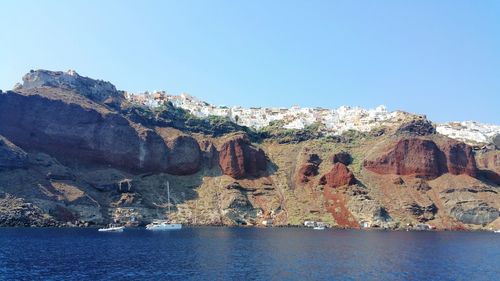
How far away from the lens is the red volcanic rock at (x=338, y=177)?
182375 millimetres

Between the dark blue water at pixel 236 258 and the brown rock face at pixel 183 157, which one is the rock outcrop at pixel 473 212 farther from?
the brown rock face at pixel 183 157

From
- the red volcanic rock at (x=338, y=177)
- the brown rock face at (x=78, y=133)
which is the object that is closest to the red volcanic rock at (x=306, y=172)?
the red volcanic rock at (x=338, y=177)

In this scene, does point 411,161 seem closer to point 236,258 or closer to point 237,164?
point 237,164

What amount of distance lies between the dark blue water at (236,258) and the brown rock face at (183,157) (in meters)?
71.3

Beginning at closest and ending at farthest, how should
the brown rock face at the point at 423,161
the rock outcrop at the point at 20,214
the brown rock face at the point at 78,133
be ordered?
the rock outcrop at the point at 20,214, the brown rock face at the point at 78,133, the brown rock face at the point at 423,161

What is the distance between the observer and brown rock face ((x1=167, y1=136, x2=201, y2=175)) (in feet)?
Answer: 627

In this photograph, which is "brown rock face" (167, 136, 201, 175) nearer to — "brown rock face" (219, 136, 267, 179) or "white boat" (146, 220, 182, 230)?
"brown rock face" (219, 136, 267, 179)

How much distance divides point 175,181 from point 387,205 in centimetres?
7557

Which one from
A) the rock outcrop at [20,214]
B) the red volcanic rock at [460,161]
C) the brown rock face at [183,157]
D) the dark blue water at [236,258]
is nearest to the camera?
the dark blue water at [236,258]

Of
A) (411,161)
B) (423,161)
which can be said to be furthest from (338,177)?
(423,161)

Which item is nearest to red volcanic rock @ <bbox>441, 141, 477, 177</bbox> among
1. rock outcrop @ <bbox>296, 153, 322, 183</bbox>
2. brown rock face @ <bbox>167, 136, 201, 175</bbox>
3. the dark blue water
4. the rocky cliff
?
the rocky cliff

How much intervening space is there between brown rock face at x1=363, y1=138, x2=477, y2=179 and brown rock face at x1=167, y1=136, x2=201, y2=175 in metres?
65.6

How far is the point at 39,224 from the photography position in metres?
139

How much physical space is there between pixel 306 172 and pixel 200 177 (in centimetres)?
3976
